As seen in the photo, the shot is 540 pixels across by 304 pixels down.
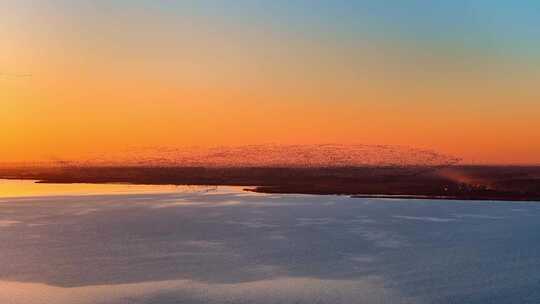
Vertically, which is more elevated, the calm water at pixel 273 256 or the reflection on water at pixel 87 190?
the reflection on water at pixel 87 190

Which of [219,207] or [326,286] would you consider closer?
[326,286]

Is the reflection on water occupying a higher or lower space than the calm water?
higher

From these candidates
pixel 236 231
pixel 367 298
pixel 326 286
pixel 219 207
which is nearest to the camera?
pixel 367 298

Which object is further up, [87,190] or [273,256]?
[87,190]

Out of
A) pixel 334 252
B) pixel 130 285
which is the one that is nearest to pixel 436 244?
pixel 334 252

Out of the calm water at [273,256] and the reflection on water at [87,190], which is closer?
the calm water at [273,256]

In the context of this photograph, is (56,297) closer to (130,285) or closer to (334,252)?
(130,285)

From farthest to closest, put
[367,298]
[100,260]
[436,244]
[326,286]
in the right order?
[436,244] < [100,260] < [326,286] < [367,298]

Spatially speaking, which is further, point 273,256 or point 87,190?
point 87,190
